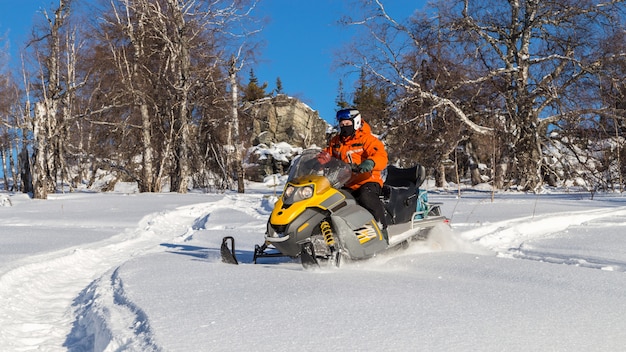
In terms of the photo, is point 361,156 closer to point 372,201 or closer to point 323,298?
point 372,201

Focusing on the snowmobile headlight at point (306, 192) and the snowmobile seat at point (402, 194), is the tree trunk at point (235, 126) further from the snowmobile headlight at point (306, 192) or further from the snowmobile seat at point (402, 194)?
the snowmobile headlight at point (306, 192)

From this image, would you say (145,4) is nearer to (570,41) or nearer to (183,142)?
(183,142)

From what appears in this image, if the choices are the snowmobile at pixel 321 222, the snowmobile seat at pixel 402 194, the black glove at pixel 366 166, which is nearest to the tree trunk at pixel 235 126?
the snowmobile seat at pixel 402 194

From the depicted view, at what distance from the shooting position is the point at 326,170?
517cm

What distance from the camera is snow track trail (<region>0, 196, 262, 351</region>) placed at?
140 inches

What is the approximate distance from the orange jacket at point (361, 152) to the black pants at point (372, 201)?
134mm

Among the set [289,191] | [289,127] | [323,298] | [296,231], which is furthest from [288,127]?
[323,298]

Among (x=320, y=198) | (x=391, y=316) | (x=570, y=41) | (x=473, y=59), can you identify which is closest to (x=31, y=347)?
(x=391, y=316)

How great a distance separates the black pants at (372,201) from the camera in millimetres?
5227

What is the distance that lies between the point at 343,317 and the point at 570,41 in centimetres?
1726

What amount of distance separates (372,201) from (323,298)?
75.2 inches

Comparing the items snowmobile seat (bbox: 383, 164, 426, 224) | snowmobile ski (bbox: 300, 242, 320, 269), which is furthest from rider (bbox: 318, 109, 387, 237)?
snowmobile ski (bbox: 300, 242, 320, 269)

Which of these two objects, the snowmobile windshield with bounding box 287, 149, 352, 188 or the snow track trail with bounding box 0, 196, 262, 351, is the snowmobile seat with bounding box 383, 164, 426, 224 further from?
the snow track trail with bounding box 0, 196, 262, 351

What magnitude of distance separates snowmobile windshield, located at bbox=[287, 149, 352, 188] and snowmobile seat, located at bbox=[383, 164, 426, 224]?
671mm
